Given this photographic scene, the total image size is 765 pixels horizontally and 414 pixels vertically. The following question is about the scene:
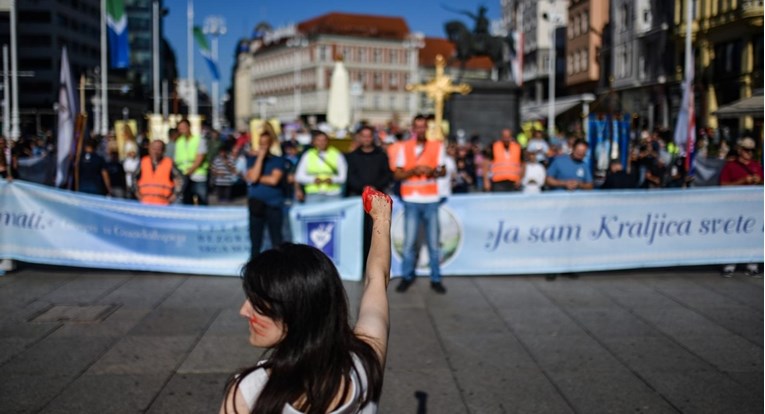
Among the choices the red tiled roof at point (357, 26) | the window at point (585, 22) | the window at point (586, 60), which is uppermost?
the red tiled roof at point (357, 26)

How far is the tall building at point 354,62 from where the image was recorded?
399 ft

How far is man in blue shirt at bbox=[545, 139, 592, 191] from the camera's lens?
10656 mm

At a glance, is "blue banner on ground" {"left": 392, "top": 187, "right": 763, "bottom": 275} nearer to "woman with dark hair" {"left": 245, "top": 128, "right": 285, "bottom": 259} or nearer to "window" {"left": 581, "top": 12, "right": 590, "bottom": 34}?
"woman with dark hair" {"left": 245, "top": 128, "right": 285, "bottom": 259}

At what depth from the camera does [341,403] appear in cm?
206

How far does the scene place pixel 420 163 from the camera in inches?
375

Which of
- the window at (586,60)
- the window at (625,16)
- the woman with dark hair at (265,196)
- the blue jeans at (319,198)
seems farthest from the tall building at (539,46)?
the woman with dark hair at (265,196)

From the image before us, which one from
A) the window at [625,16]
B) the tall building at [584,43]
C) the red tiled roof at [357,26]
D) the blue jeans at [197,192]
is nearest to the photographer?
the blue jeans at [197,192]

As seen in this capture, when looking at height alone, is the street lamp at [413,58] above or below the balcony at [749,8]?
above

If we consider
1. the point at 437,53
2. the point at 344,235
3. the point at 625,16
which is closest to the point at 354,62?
the point at 437,53

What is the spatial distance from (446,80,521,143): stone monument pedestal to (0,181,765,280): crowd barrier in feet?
68.4

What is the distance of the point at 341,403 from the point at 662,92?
51.2m

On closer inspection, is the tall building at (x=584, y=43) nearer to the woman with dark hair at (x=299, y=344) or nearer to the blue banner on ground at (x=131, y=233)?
the blue banner on ground at (x=131, y=233)

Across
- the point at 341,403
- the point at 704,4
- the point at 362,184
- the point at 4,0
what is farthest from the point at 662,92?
the point at 341,403

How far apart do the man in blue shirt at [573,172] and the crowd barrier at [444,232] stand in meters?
0.76
